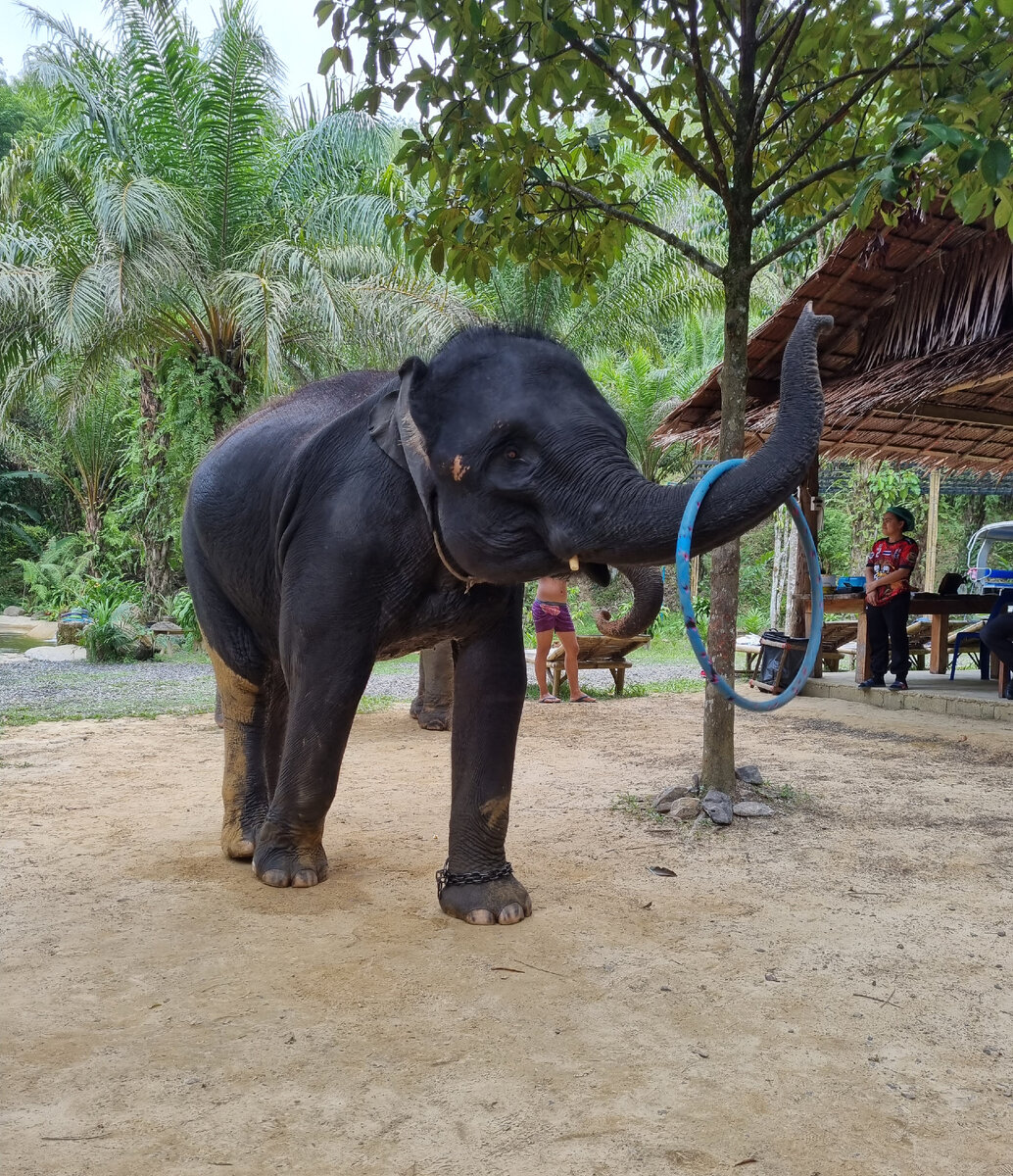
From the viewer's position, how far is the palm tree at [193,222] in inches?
492

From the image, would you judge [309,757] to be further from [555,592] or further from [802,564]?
[802,564]

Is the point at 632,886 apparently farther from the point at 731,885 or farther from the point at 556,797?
the point at 556,797

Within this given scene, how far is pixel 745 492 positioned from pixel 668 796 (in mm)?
3123

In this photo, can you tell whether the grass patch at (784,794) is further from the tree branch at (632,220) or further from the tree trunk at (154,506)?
the tree trunk at (154,506)

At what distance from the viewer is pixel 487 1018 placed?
2.90 meters

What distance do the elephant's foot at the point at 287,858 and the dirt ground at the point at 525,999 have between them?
64 mm

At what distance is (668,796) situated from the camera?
5.60 metres

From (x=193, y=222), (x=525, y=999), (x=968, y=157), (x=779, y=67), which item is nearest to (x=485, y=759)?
(x=525, y=999)

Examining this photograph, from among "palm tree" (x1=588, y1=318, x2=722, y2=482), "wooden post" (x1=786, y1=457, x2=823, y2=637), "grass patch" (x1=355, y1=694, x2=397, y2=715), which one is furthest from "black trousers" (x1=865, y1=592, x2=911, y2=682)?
"palm tree" (x1=588, y1=318, x2=722, y2=482)

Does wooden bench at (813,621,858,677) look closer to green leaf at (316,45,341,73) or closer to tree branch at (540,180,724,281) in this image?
tree branch at (540,180,724,281)

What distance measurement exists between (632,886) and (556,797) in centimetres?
178

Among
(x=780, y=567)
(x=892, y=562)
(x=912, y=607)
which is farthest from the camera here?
(x=780, y=567)

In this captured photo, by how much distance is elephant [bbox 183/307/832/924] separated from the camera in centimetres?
306

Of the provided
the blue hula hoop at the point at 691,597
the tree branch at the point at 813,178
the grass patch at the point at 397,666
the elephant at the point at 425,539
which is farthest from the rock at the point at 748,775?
the grass patch at the point at 397,666
